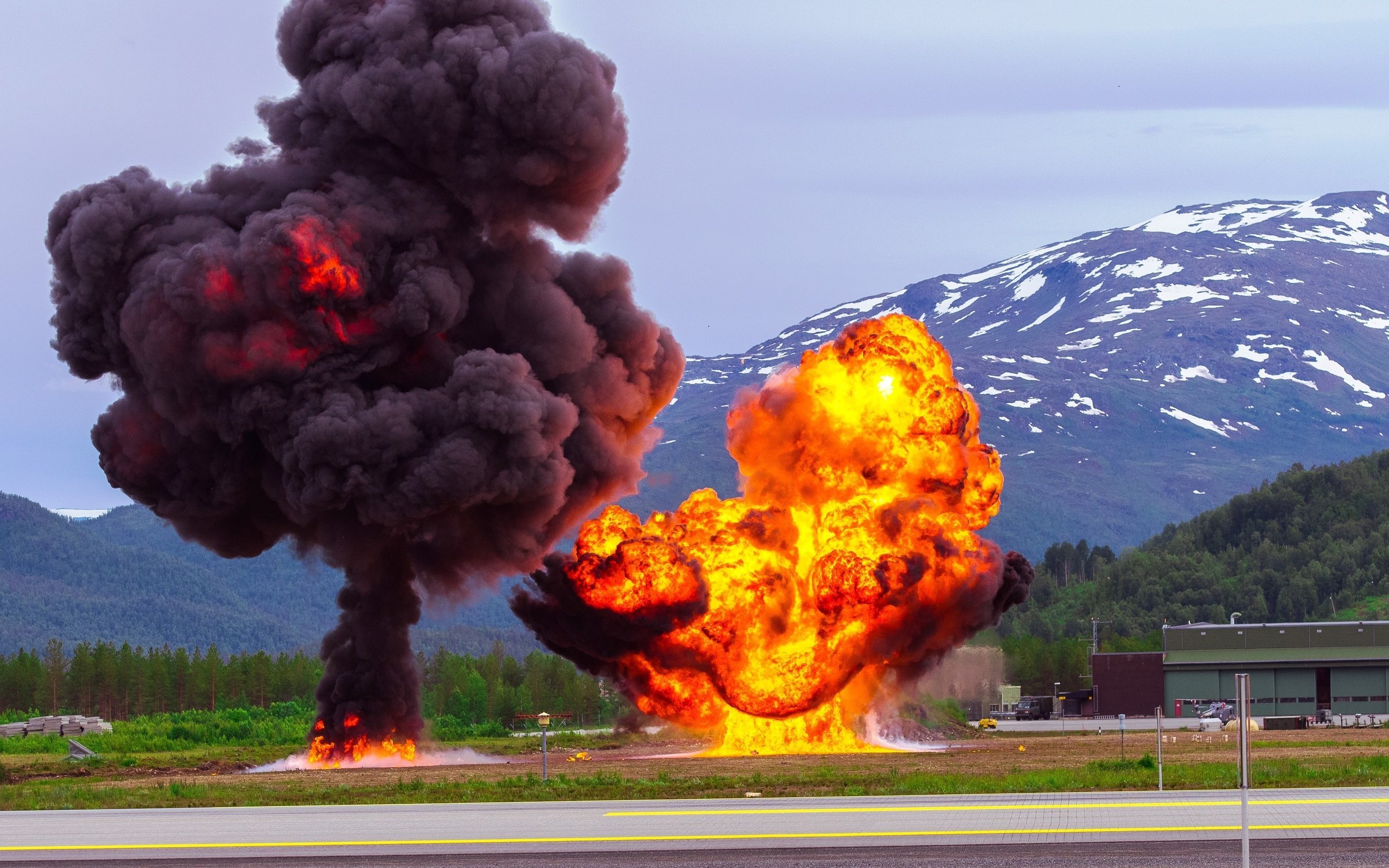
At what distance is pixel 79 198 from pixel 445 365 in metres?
16.7

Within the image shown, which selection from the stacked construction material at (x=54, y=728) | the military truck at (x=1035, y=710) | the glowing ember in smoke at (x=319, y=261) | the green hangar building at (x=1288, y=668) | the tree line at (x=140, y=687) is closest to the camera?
the glowing ember in smoke at (x=319, y=261)

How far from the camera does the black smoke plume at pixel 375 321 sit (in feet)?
218

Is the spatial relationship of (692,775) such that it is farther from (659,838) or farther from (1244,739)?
(1244,739)

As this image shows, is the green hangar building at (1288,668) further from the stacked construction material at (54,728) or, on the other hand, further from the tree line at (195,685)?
the stacked construction material at (54,728)

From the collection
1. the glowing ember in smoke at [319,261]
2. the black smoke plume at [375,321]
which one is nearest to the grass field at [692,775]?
the black smoke plume at [375,321]

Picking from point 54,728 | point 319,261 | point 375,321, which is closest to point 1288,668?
point 54,728

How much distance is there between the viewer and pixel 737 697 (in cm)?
7444

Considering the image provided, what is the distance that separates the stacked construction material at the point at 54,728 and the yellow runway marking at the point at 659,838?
8159cm

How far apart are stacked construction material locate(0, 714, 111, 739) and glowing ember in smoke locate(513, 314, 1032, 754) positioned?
52.9m

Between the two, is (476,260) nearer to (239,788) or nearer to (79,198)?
(79,198)

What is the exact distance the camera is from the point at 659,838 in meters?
35.8

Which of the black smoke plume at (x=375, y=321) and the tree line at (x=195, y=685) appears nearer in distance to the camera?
the black smoke plume at (x=375, y=321)

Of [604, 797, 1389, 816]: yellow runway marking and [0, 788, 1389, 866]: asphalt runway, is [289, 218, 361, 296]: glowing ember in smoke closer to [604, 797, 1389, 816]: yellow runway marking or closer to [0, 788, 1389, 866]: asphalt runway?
[0, 788, 1389, 866]: asphalt runway

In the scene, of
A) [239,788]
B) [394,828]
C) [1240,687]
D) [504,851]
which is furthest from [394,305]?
[1240,687]
